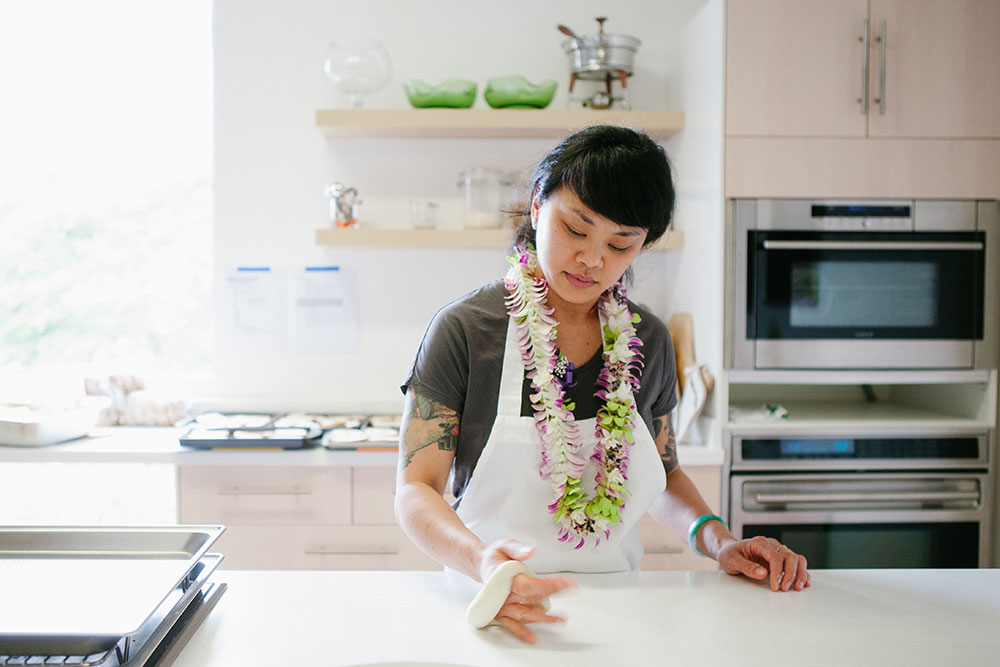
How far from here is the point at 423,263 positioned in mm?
3109

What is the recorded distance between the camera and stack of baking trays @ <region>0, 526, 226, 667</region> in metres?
0.92

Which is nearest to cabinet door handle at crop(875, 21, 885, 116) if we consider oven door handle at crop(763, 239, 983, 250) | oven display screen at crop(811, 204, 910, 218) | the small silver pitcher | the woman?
oven display screen at crop(811, 204, 910, 218)

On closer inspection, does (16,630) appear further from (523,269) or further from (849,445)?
(849,445)

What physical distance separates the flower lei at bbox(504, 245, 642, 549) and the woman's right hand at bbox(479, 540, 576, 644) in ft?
1.14

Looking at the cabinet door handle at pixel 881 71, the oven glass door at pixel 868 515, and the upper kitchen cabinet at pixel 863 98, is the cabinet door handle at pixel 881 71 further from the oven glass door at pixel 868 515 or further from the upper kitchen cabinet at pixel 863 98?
the oven glass door at pixel 868 515

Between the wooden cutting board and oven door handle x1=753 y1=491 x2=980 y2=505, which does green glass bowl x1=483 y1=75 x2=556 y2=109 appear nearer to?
the wooden cutting board

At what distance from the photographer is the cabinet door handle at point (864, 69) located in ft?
8.06

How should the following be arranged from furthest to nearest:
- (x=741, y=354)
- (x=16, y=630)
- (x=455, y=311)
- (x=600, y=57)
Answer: (x=600, y=57) < (x=741, y=354) < (x=455, y=311) < (x=16, y=630)

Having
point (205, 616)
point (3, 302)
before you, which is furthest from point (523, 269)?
point (3, 302)

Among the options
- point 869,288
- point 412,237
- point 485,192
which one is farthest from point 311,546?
point 869,288

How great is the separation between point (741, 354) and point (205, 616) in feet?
5.94

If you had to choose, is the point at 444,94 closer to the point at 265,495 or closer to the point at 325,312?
the point at 325,312

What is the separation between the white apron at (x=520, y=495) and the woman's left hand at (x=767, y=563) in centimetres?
21

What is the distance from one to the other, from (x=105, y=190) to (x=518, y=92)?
1670 millimetres
